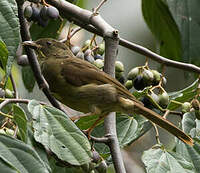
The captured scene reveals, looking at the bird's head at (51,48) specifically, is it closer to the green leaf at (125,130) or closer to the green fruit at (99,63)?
the green fruit at (99,63)

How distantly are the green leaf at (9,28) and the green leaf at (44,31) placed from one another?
4.58 ft

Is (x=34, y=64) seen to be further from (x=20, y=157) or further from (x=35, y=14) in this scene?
(x=20, y=157)

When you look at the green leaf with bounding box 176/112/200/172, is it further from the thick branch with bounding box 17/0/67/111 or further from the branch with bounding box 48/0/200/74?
the thick branch with bounding box 17/0/67/111

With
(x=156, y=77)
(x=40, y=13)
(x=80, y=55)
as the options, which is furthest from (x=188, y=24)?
(x=40, y=13)

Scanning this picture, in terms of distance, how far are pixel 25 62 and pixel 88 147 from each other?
991 mm

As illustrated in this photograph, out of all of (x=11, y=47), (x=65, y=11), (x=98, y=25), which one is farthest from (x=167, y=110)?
(x=11, y=47)

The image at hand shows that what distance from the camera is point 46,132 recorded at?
2.32 metres

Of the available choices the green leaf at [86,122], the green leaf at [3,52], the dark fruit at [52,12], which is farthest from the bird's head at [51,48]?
the green leaf at [3,52]

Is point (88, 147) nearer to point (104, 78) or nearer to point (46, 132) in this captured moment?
point (46, 132)

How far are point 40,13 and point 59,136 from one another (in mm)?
1043

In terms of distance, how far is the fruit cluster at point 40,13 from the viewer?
10.0 feet

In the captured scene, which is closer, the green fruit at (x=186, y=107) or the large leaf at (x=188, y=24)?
the green fruit at (x=186, y=107)

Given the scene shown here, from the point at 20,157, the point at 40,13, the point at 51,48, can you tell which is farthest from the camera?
the point at 51,48

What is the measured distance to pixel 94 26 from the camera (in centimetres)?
302
